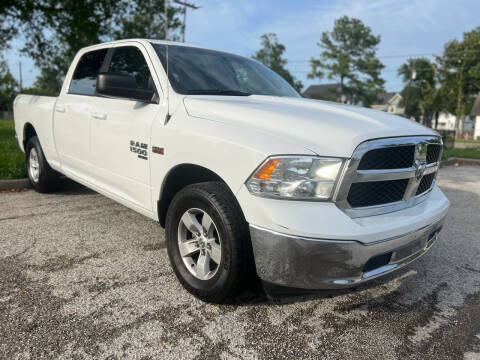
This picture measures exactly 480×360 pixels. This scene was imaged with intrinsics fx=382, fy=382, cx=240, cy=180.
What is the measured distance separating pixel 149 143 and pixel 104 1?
52.8ft

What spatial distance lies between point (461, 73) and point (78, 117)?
189 ft

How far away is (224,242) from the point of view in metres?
2.28

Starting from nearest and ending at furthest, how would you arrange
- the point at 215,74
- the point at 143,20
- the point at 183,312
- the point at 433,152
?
1. the point at 183,312
2. the point at 433,152
3. the point at 215,74
4. the point at 143,20

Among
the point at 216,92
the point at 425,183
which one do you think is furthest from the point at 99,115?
the point at 425,183

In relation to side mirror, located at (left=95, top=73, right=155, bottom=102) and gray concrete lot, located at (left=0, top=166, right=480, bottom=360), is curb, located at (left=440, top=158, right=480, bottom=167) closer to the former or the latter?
gray concrete lot, located at (left=0, top=166, right=480, bottom=360)

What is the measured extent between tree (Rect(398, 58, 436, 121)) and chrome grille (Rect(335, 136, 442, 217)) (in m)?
59.5

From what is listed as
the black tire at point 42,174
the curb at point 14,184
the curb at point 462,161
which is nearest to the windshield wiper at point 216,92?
the black tire at point 42,174

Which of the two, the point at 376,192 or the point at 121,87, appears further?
the point at 121,87

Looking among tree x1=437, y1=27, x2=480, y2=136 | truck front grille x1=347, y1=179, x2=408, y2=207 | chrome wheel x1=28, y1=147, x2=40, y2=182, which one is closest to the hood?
truck front grille x1=347, y1=179, x2=408, y2=207

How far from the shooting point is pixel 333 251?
6.67 feet

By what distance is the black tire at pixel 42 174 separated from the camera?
504 cm

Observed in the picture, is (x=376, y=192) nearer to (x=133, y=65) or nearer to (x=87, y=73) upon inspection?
(x=133, y=65)

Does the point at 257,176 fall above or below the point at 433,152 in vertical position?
below

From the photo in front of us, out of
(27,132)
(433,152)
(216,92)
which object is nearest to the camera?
(433,152)
